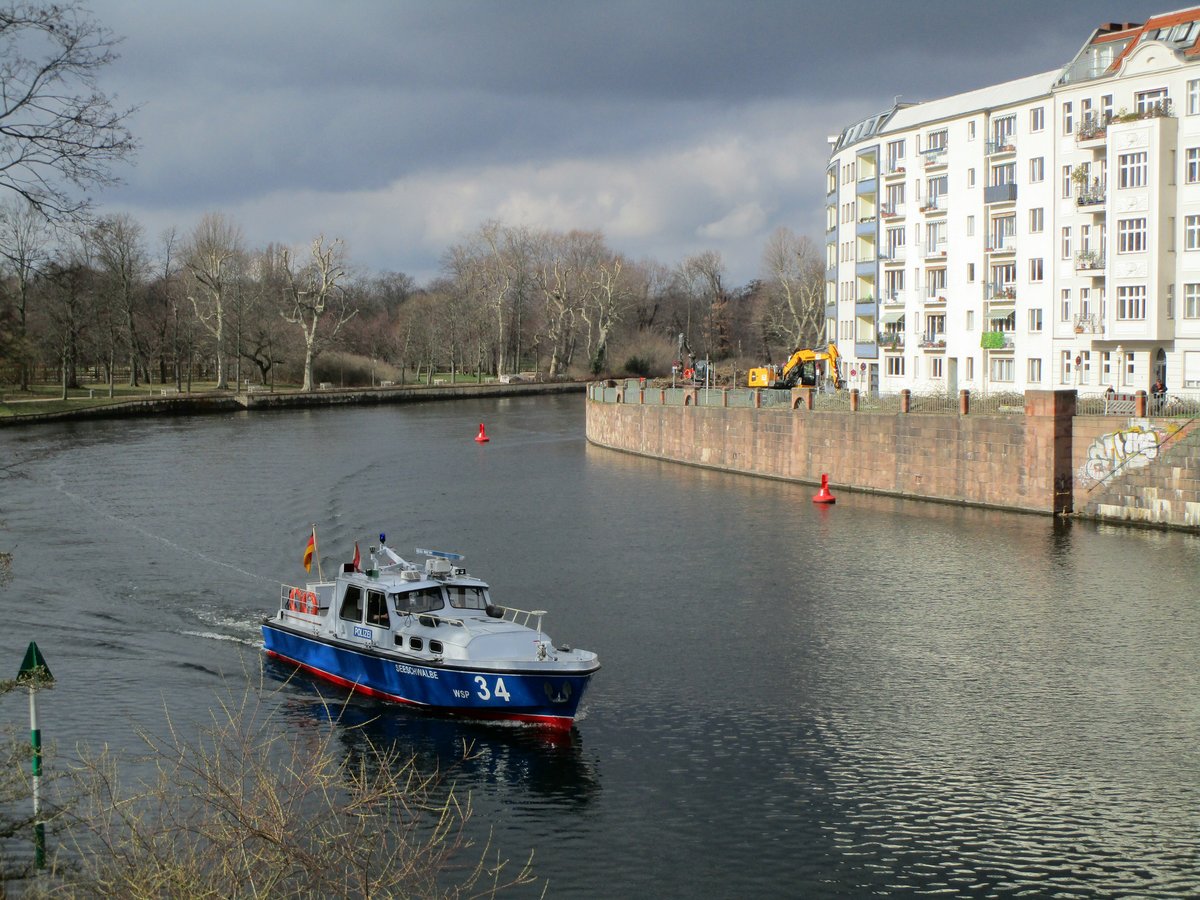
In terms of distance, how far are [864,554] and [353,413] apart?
78.5m

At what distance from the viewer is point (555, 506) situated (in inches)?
2163

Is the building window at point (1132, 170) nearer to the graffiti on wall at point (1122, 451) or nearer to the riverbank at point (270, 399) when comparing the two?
the graffiti on wall at point (1122, 451)

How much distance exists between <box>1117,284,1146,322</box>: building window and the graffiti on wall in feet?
37.8

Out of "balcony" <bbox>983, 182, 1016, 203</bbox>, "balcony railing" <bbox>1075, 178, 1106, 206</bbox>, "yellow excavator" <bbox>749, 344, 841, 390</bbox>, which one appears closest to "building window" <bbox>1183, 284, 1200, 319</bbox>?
"balcony railing" <bbox>1075, 178, 1106, 206</bbox>

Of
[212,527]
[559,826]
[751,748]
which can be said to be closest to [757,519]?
[212,527]

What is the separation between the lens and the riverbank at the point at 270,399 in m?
101

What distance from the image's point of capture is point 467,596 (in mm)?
28734

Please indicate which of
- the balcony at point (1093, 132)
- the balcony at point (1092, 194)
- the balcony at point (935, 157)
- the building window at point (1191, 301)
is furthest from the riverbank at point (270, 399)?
the building window at point (1191, 301)

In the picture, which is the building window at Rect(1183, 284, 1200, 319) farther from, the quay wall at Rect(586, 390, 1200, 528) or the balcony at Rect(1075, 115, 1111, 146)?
the quay wall at Rect(586, 390, 1200, 528)

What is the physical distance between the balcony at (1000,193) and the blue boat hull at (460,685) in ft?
174

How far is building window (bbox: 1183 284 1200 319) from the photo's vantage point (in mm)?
A: 55938

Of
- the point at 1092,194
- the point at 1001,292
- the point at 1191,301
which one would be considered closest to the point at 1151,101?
the point at 1092,194

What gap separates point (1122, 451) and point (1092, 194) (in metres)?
18.4

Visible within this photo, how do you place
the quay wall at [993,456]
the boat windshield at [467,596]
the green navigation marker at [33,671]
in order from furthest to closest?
the quay wall at [993,456], the boat windshield at [467,596], the green navigation marker at [33,671]
